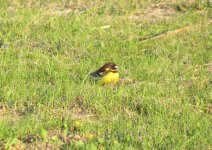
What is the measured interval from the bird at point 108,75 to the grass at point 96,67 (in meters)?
0.14

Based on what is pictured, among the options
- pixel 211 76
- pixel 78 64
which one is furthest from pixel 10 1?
pixel 211 76

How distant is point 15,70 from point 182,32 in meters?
3.88

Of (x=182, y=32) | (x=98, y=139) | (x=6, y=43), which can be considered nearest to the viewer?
(x=98, y=139)

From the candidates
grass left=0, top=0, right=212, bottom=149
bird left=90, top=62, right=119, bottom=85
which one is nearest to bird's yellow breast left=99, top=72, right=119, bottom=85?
bird left=90, top=62, right=119, bottom=85

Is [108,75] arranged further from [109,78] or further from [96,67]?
[96,67]

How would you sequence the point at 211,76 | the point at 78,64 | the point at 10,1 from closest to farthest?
1. the point at 211,76
2. the point at 78,64
3. the point at 10,1

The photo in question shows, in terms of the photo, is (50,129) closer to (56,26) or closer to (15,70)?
(15,70)

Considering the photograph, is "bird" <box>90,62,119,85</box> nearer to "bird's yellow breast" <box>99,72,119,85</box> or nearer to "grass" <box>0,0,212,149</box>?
"bird's yellow breast" <box>99,72,119,85</box>

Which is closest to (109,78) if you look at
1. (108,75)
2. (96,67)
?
(108,75)

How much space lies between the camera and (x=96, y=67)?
9531 mm

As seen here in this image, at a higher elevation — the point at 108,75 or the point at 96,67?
the point at 108,75

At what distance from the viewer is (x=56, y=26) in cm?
1170

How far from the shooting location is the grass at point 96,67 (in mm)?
6637

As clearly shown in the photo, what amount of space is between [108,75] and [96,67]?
1101mm
